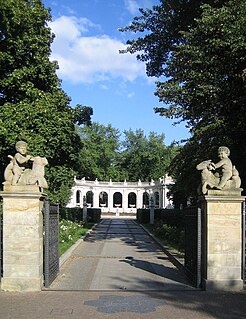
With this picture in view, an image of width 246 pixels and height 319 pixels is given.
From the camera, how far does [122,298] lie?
26.6 ft

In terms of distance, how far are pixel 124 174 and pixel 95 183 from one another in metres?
12.3

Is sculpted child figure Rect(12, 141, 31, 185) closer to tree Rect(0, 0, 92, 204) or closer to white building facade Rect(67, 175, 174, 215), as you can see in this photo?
tree Rect(0, 0, 92, 204)

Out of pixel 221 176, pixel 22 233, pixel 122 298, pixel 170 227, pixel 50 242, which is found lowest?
pixel 170 227

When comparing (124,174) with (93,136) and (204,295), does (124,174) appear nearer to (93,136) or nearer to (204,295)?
(93,136)

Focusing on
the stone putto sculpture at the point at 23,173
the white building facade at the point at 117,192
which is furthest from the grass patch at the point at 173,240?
the white building facade at the point at 117,192

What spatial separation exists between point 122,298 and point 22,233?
96.2 inches

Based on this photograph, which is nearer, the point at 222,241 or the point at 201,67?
the point at 222,241

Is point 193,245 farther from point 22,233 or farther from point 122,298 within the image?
point 22,233

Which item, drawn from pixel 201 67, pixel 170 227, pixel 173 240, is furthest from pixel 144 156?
pixel 201 67

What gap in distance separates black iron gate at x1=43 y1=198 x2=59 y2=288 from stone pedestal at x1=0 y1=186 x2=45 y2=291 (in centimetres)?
24

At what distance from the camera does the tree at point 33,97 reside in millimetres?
20734

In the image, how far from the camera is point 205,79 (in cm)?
1390

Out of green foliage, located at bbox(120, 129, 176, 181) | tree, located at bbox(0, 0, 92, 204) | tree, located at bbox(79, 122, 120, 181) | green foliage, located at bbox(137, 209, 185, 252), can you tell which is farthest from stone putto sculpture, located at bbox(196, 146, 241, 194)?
green foliage, located at bbox(120, 129, 176, 181)

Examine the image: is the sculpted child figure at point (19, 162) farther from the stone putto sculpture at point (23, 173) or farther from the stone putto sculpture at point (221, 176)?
the stone putto sculpture at point (221, 176)
